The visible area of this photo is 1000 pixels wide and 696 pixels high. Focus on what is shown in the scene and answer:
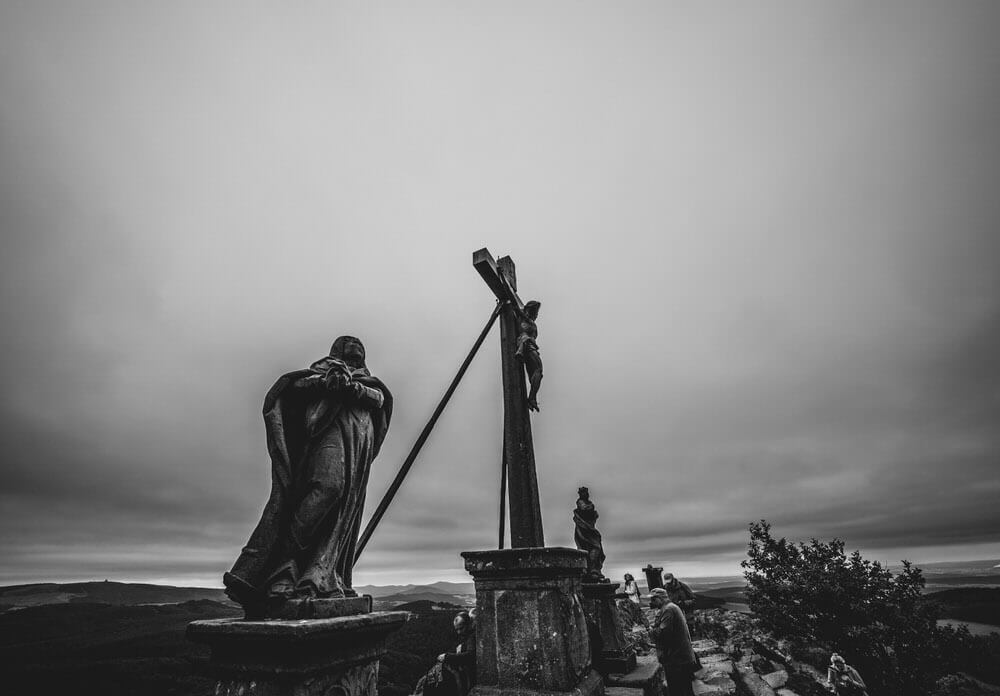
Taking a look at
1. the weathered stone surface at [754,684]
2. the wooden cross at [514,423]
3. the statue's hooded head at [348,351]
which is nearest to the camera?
the statue's hooded head at [348,351]

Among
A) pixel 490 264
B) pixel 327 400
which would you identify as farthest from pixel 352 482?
pixel 490 264

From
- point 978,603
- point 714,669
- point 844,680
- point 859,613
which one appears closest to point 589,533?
point 844,680

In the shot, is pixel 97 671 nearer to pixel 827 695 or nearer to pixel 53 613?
pixel 53 613

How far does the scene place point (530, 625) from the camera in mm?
3457

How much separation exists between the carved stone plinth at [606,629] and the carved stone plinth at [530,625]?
222 centimetres

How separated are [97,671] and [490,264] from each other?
24187 mm

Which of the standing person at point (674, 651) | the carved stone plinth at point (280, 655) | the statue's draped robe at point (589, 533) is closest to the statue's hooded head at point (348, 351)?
the carved stone plinth at point (280, 655)

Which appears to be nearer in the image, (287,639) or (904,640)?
(287,639)

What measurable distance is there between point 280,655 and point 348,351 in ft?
5.81

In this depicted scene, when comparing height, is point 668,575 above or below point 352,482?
below

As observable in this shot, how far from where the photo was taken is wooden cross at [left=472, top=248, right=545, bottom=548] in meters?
4.37

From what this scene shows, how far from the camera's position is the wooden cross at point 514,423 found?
4.37 meters

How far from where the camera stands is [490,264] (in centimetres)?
535

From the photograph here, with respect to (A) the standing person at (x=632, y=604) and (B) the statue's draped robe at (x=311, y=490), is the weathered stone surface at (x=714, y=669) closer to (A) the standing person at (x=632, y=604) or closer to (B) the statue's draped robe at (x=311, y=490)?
(A) the standing person at (x=632, y=604)
